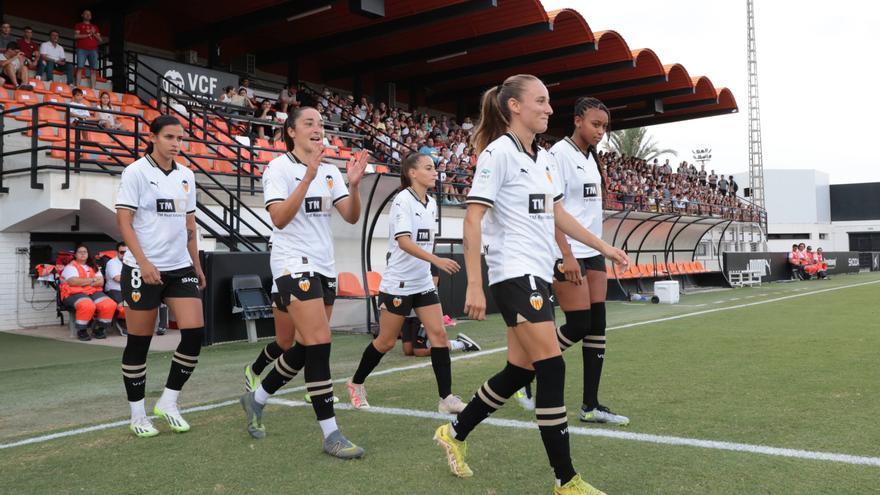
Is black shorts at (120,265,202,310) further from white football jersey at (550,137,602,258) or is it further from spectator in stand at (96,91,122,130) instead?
spectator in stand at (96,91,122,130)

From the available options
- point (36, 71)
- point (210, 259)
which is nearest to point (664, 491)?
point (210, 259)

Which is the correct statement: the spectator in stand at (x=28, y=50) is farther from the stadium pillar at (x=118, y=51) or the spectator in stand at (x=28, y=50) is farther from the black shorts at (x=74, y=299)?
the black shorts at (x=74, y=299)

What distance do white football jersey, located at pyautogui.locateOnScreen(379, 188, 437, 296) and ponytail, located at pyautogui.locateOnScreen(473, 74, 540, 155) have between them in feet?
6.86

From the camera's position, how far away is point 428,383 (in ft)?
22.1

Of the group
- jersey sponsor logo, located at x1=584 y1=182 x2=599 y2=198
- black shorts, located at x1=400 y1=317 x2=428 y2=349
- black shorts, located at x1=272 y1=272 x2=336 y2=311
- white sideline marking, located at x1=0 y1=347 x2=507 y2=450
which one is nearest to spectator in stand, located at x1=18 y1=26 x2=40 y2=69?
black shorts, located at x1=400 y1=317 x2=428 y2=349

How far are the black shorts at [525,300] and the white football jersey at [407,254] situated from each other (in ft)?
7.93

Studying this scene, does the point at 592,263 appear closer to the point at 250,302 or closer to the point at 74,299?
the point at 250,302

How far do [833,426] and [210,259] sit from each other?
8.37m

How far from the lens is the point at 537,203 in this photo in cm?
362

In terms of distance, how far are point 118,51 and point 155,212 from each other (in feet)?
51.9

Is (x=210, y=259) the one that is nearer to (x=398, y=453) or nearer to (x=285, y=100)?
(x=398, y=453)

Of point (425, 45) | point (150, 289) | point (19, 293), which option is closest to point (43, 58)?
point (19, 293)

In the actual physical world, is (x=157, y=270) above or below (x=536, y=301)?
above

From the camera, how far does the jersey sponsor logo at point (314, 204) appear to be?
4531 millimetres
